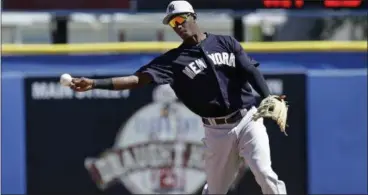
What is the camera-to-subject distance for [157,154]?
366 inches

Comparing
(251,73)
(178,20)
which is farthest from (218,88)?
(178,20)

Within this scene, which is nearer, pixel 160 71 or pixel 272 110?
pixel 272 110

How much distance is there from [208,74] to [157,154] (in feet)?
11.6

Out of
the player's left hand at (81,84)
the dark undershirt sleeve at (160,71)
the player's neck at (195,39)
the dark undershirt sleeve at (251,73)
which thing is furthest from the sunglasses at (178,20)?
the player's left hand at (81,84)

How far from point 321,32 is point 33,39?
885 centimetres

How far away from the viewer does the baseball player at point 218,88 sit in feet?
19.1

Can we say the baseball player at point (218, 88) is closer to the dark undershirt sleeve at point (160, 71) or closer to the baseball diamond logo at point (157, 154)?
the dark undershirt sleeve at point (160, 71)

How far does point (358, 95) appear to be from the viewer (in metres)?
9.34

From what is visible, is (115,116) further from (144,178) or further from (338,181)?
(338,181)

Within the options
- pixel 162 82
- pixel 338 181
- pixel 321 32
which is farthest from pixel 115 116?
pixel 321 32

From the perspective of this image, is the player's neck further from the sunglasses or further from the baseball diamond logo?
the baseball diamond logo

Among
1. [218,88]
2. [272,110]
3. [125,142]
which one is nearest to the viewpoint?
[272,110]

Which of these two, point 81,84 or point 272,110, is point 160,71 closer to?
point 81,84

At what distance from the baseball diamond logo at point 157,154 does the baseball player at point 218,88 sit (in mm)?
3256
